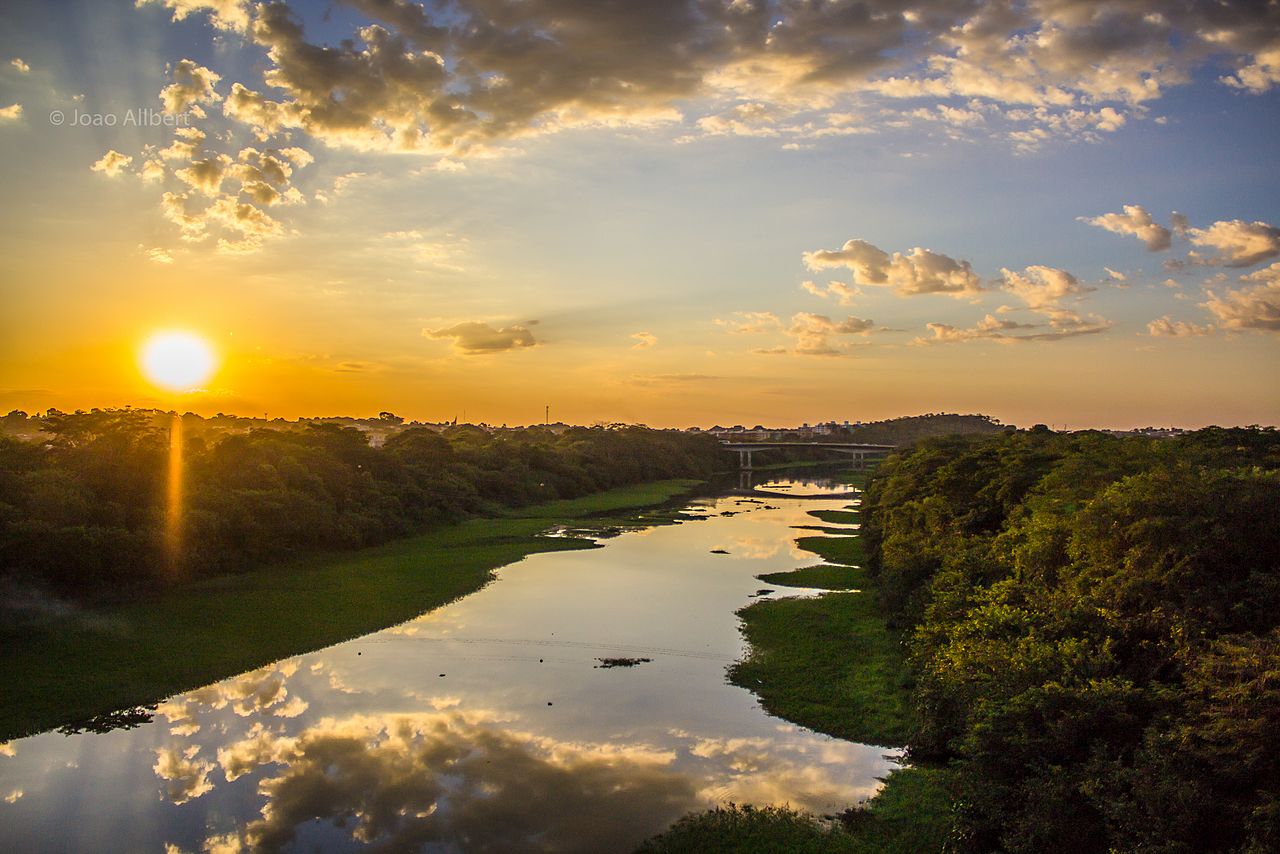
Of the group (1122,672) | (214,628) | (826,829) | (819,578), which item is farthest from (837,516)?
(1122,672)

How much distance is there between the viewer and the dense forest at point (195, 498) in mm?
29953

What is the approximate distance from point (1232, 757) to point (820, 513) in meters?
68.1

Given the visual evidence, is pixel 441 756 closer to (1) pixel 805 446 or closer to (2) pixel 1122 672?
(2) pixel 1122 672

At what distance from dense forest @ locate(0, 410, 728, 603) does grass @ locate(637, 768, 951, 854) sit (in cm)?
2485

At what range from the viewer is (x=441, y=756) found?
18.9 m

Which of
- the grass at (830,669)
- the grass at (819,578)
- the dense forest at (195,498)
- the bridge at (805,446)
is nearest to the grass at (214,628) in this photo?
the dense forest at (195,498)

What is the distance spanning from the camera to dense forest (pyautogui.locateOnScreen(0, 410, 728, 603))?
2995 cm

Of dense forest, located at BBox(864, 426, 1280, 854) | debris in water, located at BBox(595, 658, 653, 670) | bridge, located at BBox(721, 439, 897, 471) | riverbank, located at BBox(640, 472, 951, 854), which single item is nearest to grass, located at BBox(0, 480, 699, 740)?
debris in water, located at BBox(595, 658, 653, 670)

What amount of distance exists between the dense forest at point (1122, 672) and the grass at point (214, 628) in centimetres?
1996

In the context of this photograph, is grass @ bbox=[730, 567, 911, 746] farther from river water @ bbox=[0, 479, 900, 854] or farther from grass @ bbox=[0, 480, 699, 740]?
grass @ bbox=[0, 480, 699, 740]

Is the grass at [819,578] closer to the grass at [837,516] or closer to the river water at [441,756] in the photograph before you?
the river water at [441,756]

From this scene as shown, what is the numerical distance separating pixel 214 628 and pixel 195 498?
Result: 12457 millimetres

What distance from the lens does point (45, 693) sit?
70.7 ft

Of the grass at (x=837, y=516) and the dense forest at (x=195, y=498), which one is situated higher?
the dense forest at (x=195, y=498)
